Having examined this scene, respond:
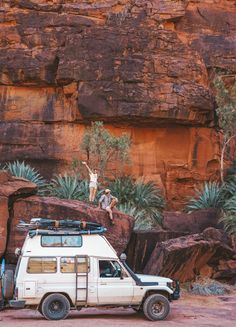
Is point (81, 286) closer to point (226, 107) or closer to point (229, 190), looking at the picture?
point (229, 190)

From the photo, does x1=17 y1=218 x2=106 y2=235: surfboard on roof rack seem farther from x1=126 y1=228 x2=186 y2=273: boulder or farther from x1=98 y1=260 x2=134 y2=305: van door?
x1=126 y1=228 x2=186 y2=273: boulder

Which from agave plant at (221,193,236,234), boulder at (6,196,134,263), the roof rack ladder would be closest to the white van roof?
the roof rack ladder

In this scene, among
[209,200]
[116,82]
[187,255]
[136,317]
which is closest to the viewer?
[136,317]

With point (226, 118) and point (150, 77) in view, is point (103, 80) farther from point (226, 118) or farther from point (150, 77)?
point (226, 118)

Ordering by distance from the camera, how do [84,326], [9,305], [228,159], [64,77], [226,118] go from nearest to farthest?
[84,326], [9,305], [226,118], [64,77], [228,159]

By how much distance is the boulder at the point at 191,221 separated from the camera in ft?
69.3

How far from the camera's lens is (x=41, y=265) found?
12648 millimetres

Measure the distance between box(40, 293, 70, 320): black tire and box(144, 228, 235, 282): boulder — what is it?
192 inches

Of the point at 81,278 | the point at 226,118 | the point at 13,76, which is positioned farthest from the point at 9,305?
the point at 13,76

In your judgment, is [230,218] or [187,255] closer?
[187,255]

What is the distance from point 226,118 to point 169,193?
18.5 ft

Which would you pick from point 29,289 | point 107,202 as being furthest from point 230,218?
point 29,289

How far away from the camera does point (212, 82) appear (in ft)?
100

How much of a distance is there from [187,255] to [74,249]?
17.4 ft
